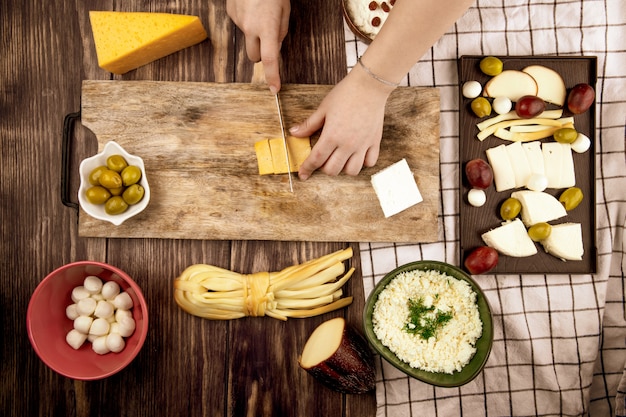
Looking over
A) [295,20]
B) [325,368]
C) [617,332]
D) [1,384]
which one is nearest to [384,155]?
[295,20]

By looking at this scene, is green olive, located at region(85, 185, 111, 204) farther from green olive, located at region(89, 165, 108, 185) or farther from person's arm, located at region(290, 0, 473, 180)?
person's arm, located at region(290, 0, 473, 180)

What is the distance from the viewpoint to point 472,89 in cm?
141

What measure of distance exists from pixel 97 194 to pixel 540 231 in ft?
3.98

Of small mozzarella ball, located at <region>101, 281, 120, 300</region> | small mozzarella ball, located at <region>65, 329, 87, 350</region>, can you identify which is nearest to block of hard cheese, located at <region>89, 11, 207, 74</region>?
small mozzarella ball, located at <region>101, 281, 120, 300</region>

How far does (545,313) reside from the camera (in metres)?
1.46

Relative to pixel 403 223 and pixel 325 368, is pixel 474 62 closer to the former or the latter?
pixel 403 223

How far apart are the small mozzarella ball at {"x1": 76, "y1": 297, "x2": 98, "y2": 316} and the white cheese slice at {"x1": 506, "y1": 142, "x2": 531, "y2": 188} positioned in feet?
4.07

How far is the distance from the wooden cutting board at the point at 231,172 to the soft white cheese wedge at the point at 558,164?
0.34 meters

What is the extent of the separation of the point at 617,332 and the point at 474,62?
91 centimetres

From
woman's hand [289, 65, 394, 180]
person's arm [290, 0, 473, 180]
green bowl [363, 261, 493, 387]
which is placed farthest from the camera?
green bowl [363, 261, 493, 387]

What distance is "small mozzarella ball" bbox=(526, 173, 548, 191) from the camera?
1.40 meters

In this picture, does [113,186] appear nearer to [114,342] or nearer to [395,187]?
[114,342]

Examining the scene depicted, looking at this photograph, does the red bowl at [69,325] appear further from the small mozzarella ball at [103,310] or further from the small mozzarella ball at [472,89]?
the small mozzarella ball at [472,89]

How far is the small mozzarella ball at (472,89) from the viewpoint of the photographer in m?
1.41
